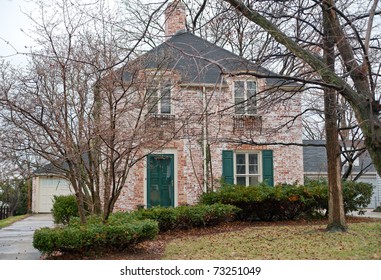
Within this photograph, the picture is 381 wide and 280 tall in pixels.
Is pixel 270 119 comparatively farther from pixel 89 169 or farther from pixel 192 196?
pixel 89 169

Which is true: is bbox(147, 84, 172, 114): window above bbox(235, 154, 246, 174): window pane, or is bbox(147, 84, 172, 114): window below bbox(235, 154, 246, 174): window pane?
above

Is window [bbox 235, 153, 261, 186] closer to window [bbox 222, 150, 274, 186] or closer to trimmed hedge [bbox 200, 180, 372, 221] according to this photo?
window [bbox 222, 150, 274, 186]

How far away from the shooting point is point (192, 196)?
33.9 feet

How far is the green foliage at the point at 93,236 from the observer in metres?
5.28

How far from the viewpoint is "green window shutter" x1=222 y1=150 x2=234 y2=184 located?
34.3 ft

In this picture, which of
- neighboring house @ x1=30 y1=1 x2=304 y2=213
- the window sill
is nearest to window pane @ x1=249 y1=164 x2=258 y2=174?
neighboring house @ x1=30 y1=1 x2=304 y2=213

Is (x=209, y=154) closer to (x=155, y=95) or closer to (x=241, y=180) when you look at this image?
(x=241, y=180)

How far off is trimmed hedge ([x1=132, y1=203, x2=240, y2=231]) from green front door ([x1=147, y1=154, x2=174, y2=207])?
2.06 meters

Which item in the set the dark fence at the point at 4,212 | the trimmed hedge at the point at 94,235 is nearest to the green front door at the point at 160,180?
the trimmed hedge at the point at 94,235

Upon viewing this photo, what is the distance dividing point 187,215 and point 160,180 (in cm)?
250

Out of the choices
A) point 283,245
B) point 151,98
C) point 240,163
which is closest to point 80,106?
point 151,98

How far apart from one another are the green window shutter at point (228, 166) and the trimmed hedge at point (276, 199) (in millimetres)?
1130

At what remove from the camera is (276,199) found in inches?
357
